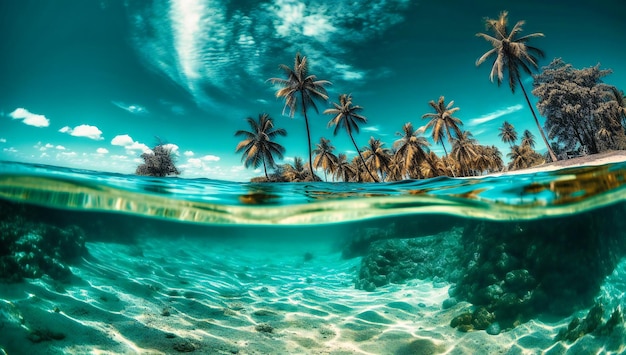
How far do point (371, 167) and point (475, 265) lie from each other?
124ft

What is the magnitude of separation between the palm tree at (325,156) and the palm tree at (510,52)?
21395 millimetres

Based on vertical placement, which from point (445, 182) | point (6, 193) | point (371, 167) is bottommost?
point (6, 193)

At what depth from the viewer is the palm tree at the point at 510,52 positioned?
2714 cm

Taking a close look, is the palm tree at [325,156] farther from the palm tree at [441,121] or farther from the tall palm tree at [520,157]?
the tall palm tree at [520,157]

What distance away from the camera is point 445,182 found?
9.33 metres

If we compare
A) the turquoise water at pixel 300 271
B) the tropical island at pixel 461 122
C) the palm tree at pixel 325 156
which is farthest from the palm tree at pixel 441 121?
the turquoise water at pixel 300 271

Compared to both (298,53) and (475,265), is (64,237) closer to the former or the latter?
(475,265)

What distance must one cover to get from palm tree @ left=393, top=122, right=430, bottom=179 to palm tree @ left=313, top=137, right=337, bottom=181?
9116 mm

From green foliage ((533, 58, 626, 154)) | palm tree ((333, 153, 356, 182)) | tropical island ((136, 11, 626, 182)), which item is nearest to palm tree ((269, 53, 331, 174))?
tropical island ((136, 11, 626, 182))

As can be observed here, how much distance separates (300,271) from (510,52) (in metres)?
30.0

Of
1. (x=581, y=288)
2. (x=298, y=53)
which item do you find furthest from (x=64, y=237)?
(x=298, y=53)

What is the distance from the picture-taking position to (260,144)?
36750 millimetres

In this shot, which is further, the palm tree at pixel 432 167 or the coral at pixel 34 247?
the palm tree at pixel 432 167

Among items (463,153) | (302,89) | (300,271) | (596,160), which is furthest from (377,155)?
(300,271)
